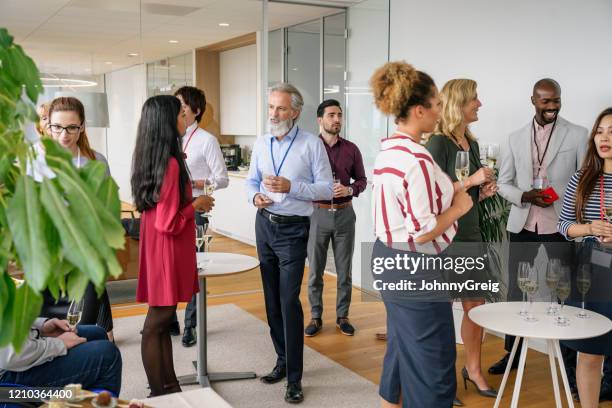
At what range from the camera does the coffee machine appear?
6.03m

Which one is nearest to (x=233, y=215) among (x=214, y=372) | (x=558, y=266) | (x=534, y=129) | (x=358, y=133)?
(x=358, y=133)

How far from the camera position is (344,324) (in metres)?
4.74

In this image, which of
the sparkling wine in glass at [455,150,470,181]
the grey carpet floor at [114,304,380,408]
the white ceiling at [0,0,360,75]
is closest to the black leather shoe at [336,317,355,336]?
the grey carpet floor at [114,304,380,408]

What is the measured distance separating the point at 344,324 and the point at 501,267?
4.10 feet

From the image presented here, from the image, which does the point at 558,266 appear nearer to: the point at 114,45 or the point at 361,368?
the point at 361,368

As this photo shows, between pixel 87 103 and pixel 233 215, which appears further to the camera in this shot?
pixel 233 215

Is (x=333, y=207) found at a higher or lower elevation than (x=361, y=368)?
higher

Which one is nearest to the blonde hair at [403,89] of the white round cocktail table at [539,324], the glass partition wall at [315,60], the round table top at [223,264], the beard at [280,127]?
the white round cocktail table at [539,324]

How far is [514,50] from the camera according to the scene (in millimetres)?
4570

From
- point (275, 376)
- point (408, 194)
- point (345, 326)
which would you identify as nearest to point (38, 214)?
point (408, 194)

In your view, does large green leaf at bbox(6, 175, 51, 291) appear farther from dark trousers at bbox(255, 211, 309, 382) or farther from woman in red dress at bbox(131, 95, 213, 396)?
dark trousers at bbox(255, 211, 309, 382)

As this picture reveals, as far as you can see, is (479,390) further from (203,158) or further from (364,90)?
(364,90)

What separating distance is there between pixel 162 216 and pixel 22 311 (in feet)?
7.01

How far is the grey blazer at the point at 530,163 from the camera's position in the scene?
378 cm
